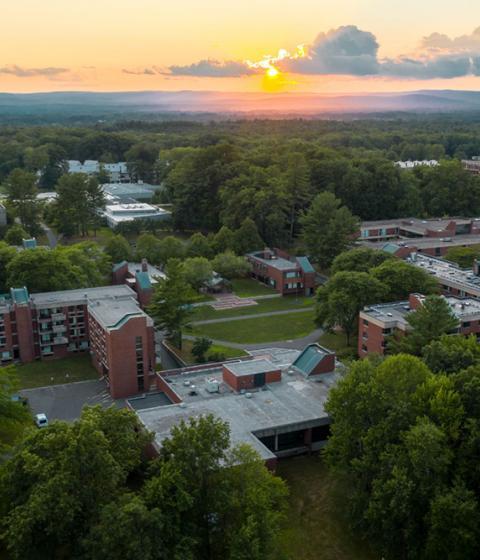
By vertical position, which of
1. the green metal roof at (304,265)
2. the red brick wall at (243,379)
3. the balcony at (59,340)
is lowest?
the balcony at (59,340)

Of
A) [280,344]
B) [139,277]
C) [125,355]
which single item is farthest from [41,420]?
[139,277]

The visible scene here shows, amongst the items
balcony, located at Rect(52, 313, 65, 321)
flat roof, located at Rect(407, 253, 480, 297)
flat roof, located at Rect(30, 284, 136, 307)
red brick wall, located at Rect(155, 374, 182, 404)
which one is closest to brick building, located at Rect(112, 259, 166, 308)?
flat roof, located at Rect(30, 284, 136, 307)

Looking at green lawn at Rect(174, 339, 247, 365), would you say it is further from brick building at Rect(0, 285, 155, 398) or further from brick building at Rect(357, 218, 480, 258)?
brick building at Rect(357, 218, 480, 258)

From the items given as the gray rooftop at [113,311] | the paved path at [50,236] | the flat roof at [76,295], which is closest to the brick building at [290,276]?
the flat roof at [76,295]

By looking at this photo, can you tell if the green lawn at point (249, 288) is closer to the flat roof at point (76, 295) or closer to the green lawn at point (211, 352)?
the green lawn at point (211, 352)

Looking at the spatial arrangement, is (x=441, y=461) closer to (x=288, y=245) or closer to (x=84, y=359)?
(x=84, y=359)

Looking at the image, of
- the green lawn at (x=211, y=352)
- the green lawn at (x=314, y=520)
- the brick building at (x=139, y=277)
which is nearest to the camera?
the green lawn at (x=314, y=520)

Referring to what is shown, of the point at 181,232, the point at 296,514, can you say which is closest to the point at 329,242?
the point at 181,232
